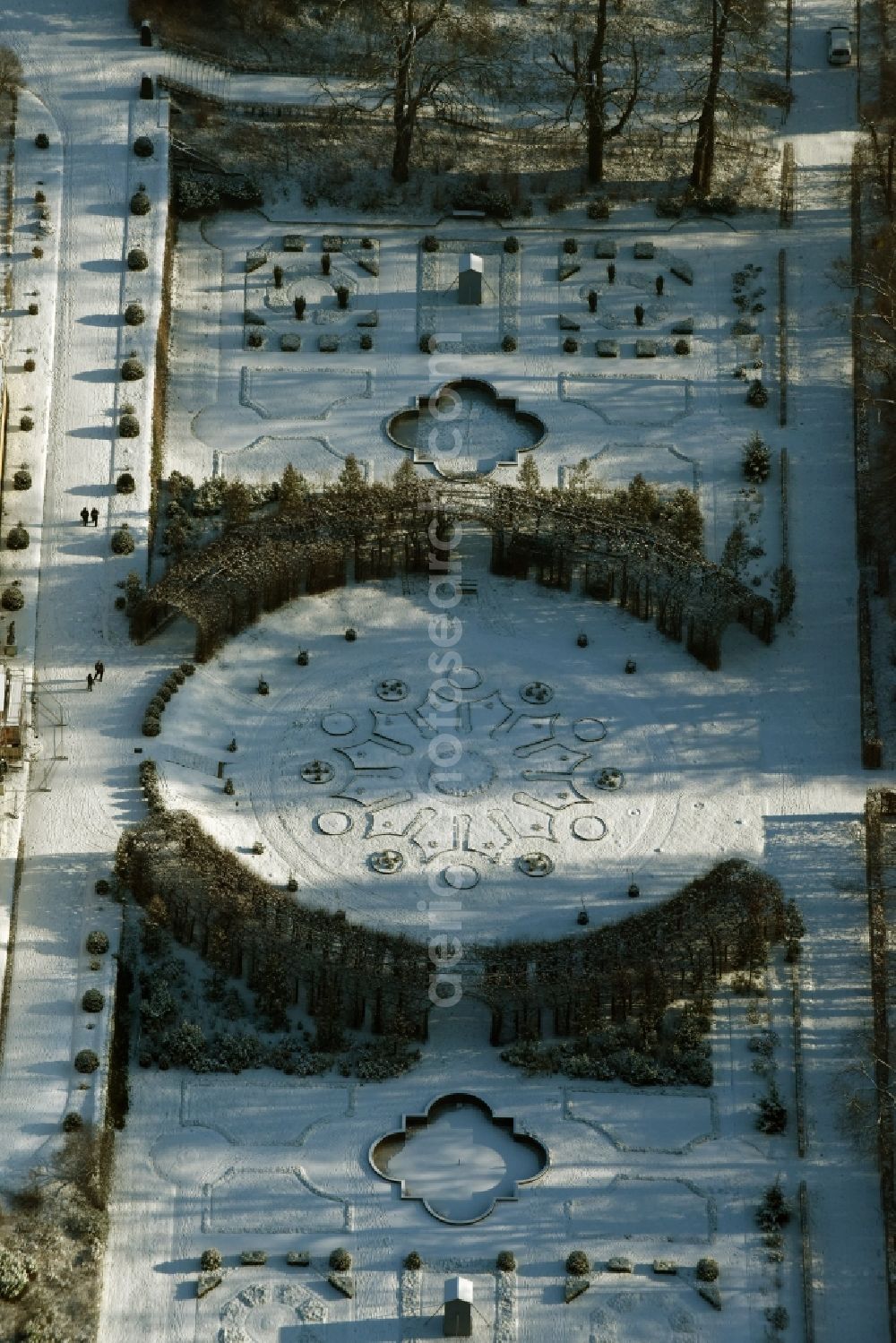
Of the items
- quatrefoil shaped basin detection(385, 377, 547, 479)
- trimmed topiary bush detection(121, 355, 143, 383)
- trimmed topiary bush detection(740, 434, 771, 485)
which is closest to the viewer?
trimmed topiary bush detection(740, 434, 771, 485)

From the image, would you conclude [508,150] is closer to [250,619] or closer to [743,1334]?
[250,619]

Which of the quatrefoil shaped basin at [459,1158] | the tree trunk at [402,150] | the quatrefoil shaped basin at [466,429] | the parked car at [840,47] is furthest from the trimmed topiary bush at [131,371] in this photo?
the quatrefoil shaped basin at [459,1158]

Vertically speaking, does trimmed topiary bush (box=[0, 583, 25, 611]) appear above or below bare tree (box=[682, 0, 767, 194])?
below

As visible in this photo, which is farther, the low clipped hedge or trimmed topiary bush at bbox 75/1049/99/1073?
the low clipped hedge

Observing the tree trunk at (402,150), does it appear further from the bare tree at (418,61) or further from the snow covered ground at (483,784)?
the snow covered ground at (483,784)

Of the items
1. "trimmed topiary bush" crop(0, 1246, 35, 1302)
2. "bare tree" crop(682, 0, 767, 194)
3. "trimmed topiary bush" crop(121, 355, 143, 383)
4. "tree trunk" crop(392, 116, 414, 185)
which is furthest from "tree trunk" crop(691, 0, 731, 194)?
"trimmed topiary bush" crop(0, 1246, 35, 1302)

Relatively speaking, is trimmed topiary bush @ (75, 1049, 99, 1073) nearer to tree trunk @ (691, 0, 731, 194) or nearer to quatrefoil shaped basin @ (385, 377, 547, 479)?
quatrefoil shaped basin @ (385, 377, 547, 479)
